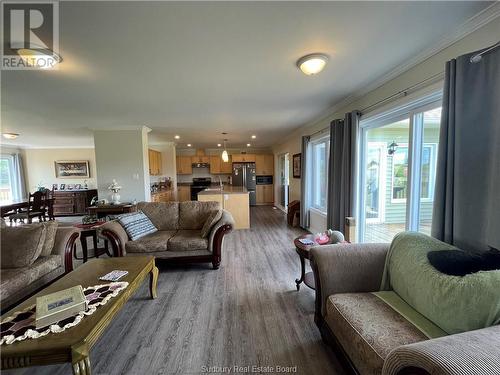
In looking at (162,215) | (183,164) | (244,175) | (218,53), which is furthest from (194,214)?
(183,164)

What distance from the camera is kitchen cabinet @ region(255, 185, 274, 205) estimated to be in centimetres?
891

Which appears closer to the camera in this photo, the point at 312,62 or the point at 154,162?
the point at 312,62

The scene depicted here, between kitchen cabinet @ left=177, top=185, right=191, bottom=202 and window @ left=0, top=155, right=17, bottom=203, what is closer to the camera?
window @ left=0, top=155, right=17, bottom=203

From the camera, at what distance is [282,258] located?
3.43m

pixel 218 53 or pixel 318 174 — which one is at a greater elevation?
pixel 218 53

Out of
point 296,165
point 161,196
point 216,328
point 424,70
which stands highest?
point 424,70

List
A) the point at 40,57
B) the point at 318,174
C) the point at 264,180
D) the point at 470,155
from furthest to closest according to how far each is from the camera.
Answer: the point at 264,180
the point at 318,174
the point at 40,57
the point at 470,155

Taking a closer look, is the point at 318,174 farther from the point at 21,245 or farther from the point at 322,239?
the point at 21,245

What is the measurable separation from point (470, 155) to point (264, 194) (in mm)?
7548

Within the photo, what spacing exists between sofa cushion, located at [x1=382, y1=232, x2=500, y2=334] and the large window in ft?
2.55

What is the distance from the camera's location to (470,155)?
1532mm

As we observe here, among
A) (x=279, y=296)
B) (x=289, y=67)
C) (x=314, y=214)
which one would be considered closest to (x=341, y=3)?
(x=289, y=67)

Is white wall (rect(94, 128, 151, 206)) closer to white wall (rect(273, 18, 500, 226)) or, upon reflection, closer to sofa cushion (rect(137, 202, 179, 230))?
sofa cushion (rect(137, 202, 179, 230))

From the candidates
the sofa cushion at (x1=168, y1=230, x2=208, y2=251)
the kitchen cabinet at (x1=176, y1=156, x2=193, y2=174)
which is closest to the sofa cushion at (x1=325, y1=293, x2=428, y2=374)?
the sofa cushion at (x1=168, y1=230, x2=208, y2=251)
